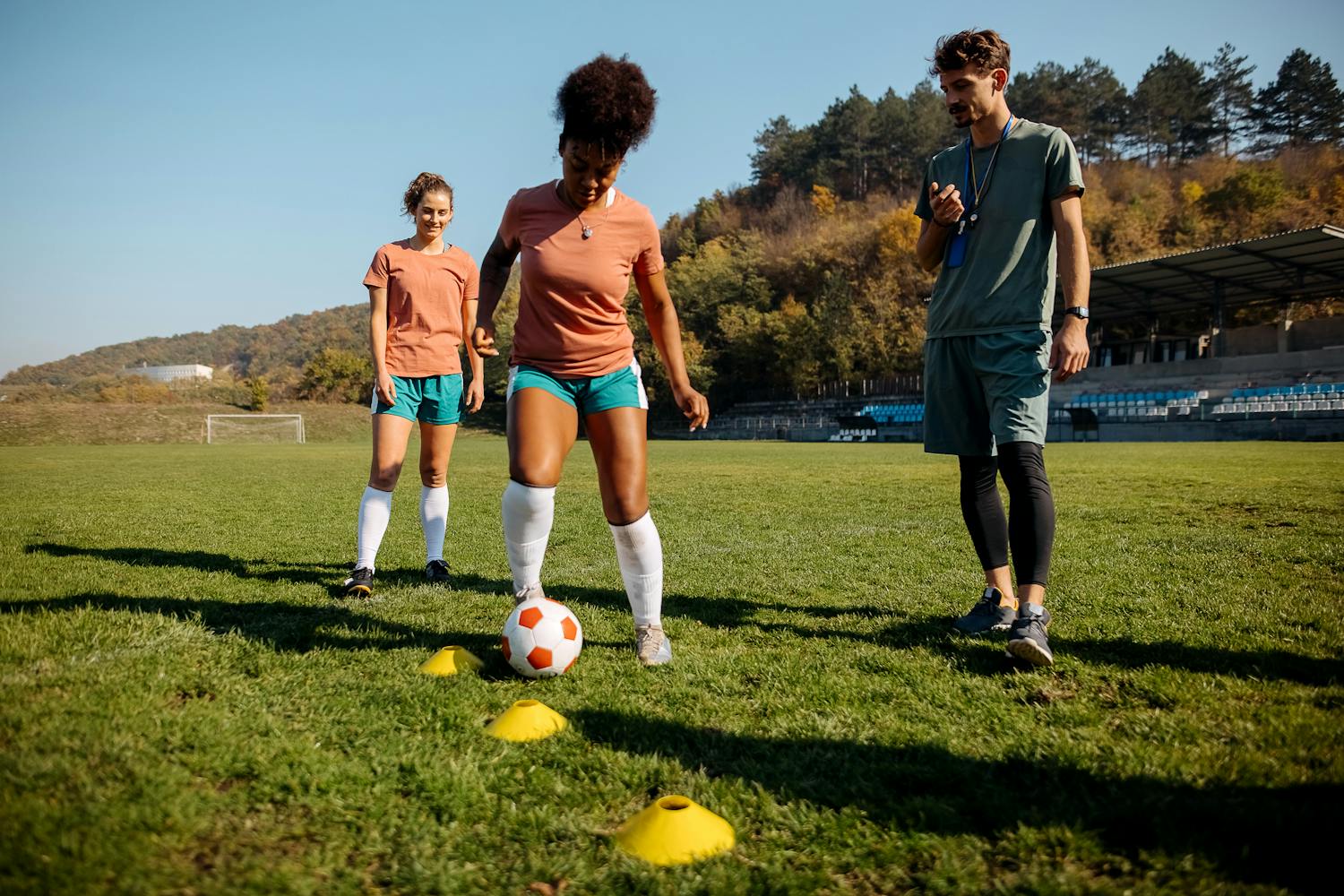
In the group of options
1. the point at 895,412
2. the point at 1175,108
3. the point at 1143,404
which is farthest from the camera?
the point at 1175,108

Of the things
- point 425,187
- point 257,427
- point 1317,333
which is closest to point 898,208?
point 1317,333

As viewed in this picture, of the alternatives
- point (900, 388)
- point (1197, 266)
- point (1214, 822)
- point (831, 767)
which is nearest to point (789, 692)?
point (831, 767)

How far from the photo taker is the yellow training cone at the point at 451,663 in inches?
127

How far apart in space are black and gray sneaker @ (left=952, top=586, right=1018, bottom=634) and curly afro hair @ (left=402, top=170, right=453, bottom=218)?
4.00m

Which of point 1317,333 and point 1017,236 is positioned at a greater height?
point 1317,333

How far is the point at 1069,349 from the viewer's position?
3.58 metres

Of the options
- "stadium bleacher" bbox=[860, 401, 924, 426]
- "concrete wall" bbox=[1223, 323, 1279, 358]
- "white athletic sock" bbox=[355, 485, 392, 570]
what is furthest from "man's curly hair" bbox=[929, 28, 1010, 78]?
"concrete wall" bbox=[1223, 323, 1279, 358]

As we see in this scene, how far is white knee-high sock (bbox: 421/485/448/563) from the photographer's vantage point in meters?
5.35

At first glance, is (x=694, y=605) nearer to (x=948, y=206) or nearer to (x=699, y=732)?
(x=699, y=732)

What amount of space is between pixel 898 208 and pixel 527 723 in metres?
68.4

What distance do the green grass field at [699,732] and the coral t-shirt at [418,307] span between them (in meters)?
1.42

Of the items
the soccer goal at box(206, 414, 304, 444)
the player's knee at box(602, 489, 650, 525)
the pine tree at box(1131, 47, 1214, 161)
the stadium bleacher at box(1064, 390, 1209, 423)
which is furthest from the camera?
the pine tree at box(1131, 47, 1214, 161)

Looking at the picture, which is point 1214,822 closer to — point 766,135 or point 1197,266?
point 1197,266

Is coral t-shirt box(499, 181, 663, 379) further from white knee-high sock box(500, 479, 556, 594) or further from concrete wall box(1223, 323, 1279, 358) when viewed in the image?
concrete wall box(1223, 323, 1279, 358)
